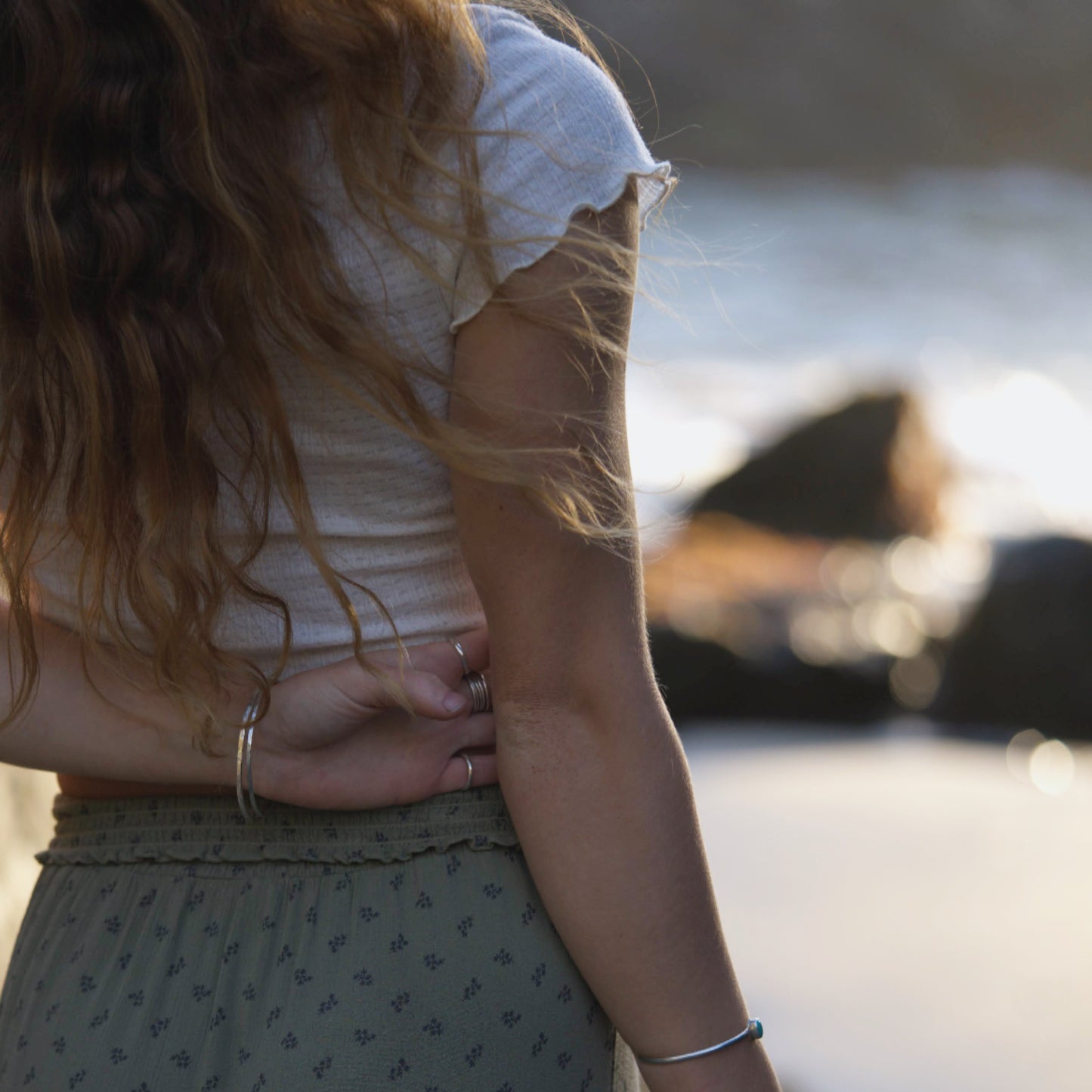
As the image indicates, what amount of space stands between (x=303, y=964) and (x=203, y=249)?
1.50 feet

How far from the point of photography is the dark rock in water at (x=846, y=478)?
5.78m

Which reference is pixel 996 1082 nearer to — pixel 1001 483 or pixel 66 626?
pixel 66 626

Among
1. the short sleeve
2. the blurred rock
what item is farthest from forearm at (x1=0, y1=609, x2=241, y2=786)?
the blurred rock

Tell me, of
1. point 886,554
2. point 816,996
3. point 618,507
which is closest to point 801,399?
point 886,554

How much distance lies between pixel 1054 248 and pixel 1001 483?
2.57 metres

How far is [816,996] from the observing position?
9.46 feet

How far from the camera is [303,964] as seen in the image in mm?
753

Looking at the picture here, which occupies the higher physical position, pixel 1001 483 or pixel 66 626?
pixel 66 626

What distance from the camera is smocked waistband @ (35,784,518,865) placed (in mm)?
799

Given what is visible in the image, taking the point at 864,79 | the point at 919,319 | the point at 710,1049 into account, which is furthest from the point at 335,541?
the point at 919,319

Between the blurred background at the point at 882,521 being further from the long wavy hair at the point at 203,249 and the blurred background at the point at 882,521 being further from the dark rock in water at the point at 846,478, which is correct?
the long wavy hair at the point at 203,249

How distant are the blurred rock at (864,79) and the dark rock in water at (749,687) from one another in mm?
2748

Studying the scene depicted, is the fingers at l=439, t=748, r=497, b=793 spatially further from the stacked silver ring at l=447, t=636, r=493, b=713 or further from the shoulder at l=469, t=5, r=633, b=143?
the shoulder at l=469, t=5, r=633, b=143

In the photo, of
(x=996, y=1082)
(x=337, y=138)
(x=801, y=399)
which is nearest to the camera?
(x=337, y=138)
